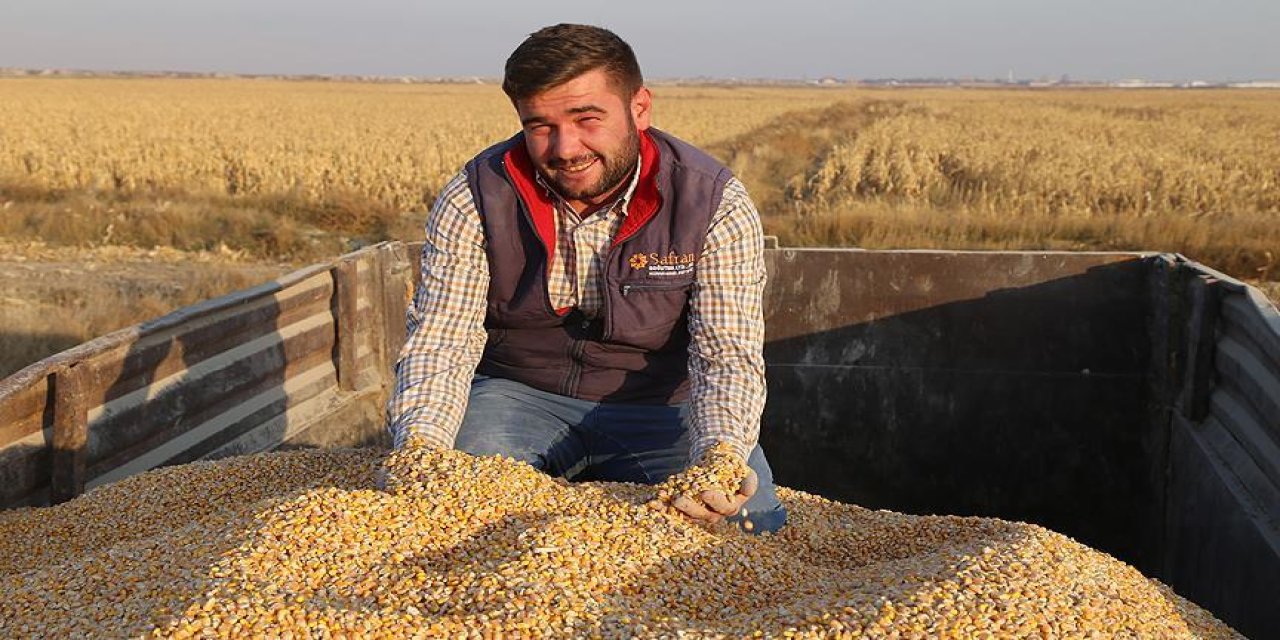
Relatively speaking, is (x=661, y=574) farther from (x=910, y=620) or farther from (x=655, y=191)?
(x=655, y=191)

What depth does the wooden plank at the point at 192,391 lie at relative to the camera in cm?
322

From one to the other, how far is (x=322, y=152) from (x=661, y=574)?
1771 centimetres

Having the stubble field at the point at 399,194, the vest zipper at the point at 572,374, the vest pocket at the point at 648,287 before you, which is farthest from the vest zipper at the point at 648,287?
the stubble field at the point at 399,194

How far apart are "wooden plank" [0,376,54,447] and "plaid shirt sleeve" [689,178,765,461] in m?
1.72

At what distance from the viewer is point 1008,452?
14.9 feet

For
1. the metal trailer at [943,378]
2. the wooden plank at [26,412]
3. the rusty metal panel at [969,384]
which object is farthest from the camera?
the rusty metal panel at [969,384]

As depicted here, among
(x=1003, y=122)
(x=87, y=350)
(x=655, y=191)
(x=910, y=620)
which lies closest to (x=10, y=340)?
(x=87, y=350)

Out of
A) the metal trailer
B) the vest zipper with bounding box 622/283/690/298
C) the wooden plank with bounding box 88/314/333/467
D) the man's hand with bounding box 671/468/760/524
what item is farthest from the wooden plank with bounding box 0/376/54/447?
the man's hand with bounding box 671/468/760/524

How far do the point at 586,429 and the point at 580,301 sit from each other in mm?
413

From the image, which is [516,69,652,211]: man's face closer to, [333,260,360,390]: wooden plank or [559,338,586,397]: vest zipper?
[559,338,586,397]: vest zipper

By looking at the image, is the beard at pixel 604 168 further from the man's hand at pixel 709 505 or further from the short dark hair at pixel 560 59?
the man's hand at pixel 709 505

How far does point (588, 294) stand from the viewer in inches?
130

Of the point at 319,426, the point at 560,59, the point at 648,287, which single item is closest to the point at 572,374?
the point at 648,287

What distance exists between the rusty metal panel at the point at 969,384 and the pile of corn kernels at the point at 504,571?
1579 millimetres
